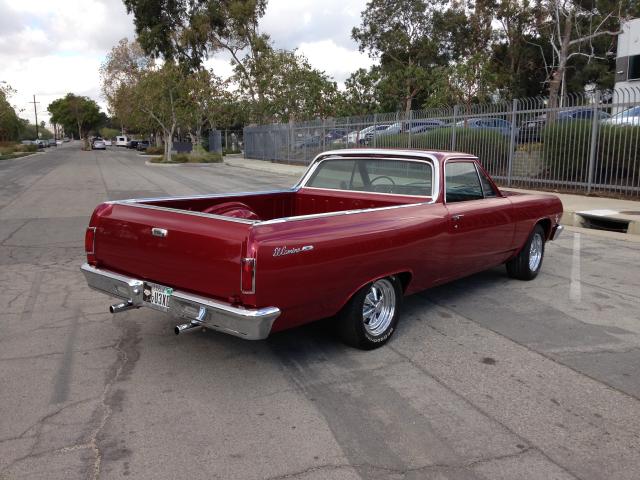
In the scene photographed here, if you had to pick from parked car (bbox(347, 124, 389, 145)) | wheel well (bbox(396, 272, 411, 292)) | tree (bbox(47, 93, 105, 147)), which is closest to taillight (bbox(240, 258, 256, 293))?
wheel well (bbox(396, 272, 411, 292))

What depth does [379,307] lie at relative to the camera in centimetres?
459

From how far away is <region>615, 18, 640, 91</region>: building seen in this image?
33609mm

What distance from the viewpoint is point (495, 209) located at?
5.76 m

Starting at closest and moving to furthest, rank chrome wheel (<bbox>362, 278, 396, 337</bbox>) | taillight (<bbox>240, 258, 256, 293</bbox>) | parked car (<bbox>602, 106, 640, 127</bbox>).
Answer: taillight (<bbox>240, 258, 256, 293</bbox>), chrome wheel (<bbox>362, 278, 396, 337</bbox>), parked car (<bbox>602, 106, 640, 127</bbox>)

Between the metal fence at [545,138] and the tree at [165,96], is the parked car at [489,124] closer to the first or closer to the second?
the metal fence at [545,138]

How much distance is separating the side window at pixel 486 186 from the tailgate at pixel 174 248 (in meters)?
3.20

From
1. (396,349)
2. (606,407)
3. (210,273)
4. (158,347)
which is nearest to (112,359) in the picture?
(158,347)

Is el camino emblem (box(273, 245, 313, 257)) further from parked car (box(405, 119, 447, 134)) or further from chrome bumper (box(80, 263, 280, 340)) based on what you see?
parked car (box(405, 119, 447, 134))

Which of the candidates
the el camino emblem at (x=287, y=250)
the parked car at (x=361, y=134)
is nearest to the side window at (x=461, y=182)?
the el camino emblem at (x=287, y=250)

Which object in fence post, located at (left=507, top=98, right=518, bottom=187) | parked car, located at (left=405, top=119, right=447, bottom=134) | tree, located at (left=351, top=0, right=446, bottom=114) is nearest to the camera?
fence post, located at (left=507, top=98, right=518, bottom=187)

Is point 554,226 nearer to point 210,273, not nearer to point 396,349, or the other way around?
point 396,349

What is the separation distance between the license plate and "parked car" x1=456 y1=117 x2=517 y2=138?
575 inches

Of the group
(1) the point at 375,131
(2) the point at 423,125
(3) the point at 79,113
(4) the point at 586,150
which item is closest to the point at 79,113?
(3) the point at 79,113

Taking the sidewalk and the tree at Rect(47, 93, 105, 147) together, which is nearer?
the sidewalk
